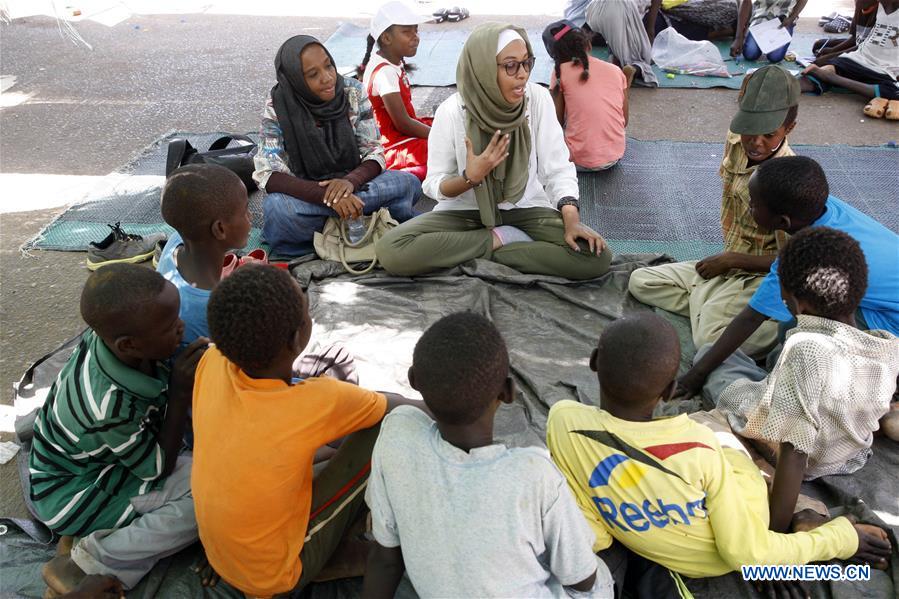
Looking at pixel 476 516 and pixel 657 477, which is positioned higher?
pixel 476 516

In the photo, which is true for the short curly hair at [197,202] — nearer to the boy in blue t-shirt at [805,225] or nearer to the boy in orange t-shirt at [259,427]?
the boy in orange t-shirt at [259,427]

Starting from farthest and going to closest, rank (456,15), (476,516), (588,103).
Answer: (456,15) < (588,103) < (476,516)

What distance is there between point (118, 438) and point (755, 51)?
6256 millimetres

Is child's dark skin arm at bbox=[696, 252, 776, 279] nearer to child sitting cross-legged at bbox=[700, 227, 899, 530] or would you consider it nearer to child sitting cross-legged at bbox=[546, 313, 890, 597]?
child sitting cross-legged at bbox=[700, 227, 899, 530]

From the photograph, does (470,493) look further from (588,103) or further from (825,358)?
(588,103)

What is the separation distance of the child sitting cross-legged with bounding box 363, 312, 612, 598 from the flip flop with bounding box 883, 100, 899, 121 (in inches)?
189

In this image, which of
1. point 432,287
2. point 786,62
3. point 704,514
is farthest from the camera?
point 786,62

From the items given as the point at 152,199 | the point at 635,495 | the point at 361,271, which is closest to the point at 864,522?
the point at 635,495

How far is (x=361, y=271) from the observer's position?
11.4 ft

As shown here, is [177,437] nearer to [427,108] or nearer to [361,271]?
[361,271]

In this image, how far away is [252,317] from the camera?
1.70 m

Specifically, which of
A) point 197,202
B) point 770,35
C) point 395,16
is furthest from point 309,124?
point 770,35

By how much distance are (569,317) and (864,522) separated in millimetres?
1447

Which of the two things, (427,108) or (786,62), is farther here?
(786,62)
